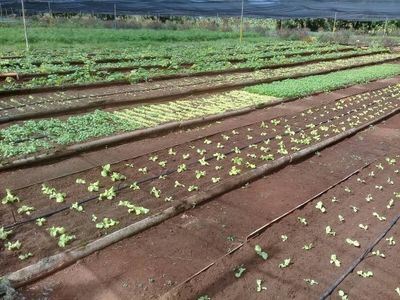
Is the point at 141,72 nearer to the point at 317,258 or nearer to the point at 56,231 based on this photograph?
the point at 56,231

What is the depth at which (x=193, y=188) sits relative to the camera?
6004 mm

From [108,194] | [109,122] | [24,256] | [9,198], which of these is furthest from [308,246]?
[109,122]

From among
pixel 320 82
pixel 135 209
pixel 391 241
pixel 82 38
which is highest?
pixel 82 38

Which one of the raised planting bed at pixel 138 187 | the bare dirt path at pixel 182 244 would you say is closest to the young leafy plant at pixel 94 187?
the raised planting bed at pixel 138 187

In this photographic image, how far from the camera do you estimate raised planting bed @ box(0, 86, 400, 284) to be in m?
4.74

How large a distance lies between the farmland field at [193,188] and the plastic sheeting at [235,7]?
53.8ft

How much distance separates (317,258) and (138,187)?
103 inches

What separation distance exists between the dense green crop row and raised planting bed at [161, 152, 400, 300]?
6.60 metres

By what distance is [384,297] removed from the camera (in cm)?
402

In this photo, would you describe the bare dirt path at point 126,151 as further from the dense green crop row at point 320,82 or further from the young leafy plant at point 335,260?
the young leafy plant at point 335,260

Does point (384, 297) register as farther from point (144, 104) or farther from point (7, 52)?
point (7, 52)

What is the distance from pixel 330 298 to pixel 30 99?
8.44m

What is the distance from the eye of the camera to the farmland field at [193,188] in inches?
165

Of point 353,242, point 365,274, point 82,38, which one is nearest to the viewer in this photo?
point 365,274
